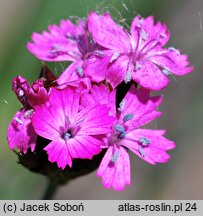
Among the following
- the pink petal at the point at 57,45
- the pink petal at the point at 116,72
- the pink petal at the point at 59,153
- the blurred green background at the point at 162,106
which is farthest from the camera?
the blurred green background at the point at 162,106

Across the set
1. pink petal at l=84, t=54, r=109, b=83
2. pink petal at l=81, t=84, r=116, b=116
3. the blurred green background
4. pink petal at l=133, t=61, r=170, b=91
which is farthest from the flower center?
the blurred green background

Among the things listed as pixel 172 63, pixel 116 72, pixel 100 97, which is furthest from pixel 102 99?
pixel 172 63

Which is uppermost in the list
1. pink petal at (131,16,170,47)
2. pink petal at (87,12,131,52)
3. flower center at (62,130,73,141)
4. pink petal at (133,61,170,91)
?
pink petal at (131,16,170,47)

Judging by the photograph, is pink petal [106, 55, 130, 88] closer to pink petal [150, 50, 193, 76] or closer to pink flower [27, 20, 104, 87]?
pink flower [27, 20, 104, 87]

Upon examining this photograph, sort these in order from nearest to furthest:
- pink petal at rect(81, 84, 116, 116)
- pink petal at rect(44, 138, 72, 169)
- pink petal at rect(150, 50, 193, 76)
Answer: pink petal at rect(44, 138, 72, 169) < pink petal at rect(81, 84, 116, 116) < pink petal at rect(150, 50, 193, 76)

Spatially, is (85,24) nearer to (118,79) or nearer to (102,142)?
(118,79)

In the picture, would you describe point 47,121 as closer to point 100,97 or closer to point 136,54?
point 100,97

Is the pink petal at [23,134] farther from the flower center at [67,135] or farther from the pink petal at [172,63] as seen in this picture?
the pink petal at [172,63]

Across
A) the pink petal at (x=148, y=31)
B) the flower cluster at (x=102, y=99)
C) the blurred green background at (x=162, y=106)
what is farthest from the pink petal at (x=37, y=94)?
the blurred green background at (x=162, y=106)
